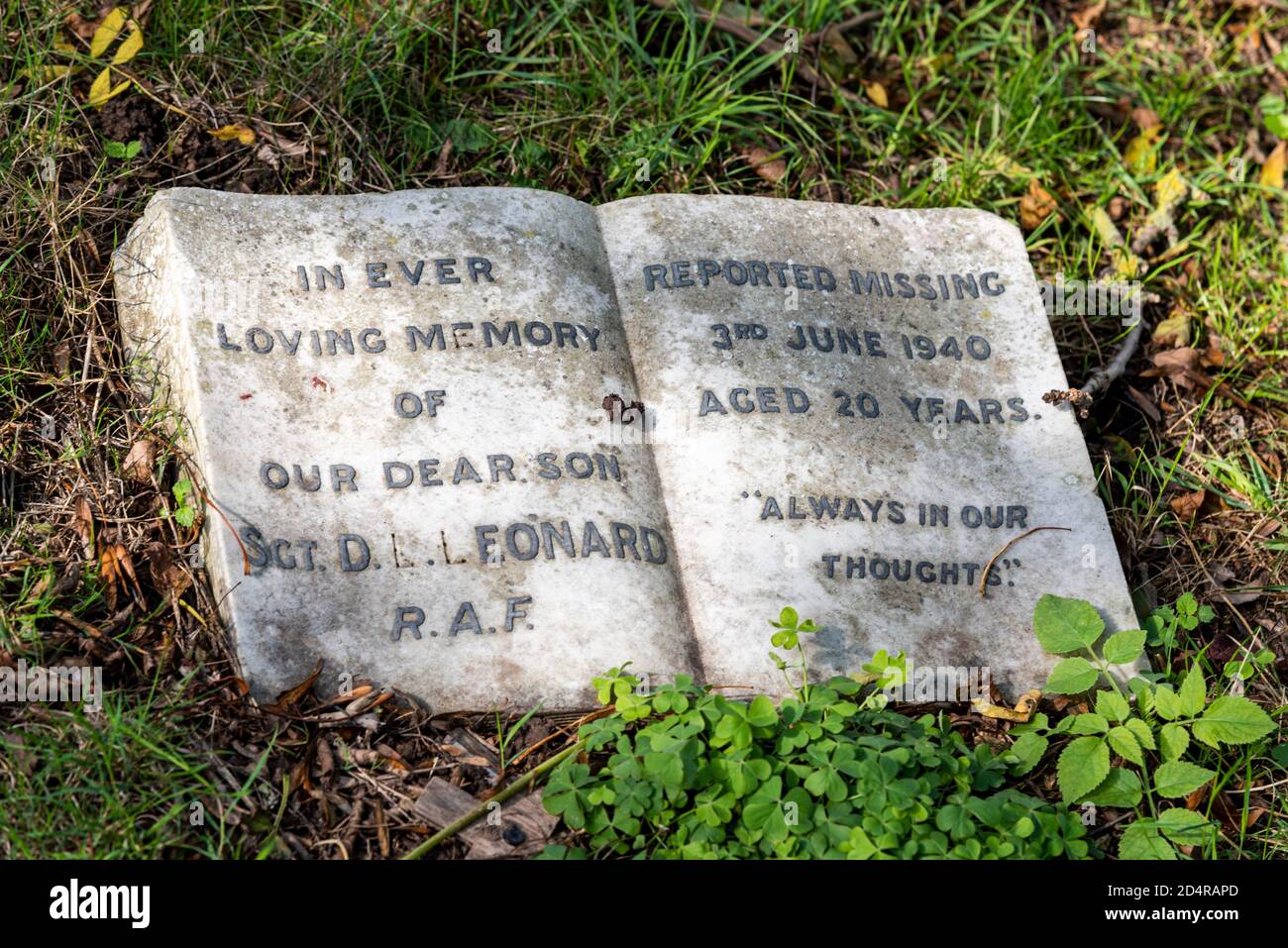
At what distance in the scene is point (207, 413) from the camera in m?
2.79

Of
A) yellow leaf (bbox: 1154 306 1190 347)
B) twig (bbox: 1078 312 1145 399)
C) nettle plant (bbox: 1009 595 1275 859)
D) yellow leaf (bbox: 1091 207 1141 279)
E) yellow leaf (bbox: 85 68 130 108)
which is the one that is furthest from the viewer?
yellow leaf (bbox: 1091 207 1141 279)

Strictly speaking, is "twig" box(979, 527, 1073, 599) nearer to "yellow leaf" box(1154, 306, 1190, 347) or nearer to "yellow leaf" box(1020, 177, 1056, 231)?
"yellow leaf" box(1154, 306, 1190, 347)

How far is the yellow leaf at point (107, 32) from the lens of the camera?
370 cm

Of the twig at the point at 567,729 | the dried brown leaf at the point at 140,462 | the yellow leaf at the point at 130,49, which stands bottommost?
the twig at the point at 567,729

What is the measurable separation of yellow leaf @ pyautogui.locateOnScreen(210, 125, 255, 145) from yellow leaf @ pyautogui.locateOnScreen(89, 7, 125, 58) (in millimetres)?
408

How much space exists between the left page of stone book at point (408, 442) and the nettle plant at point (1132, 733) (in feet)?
2.91

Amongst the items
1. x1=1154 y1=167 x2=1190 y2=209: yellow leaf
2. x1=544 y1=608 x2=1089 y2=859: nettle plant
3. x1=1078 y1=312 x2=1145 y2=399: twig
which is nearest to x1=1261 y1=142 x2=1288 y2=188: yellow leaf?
x1=1154 y1=167 x2=1190 y2=209: yellow leaf

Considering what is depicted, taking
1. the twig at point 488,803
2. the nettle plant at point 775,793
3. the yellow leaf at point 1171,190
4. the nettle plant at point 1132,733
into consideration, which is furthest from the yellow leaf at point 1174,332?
the twig at point 488,803

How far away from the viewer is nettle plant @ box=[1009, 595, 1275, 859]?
8.82ft

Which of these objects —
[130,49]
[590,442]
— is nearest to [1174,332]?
[590,442]

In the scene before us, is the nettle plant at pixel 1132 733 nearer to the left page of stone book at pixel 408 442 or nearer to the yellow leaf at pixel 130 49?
the left page of stone book at pixel 408 442

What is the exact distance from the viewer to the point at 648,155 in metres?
3.96
